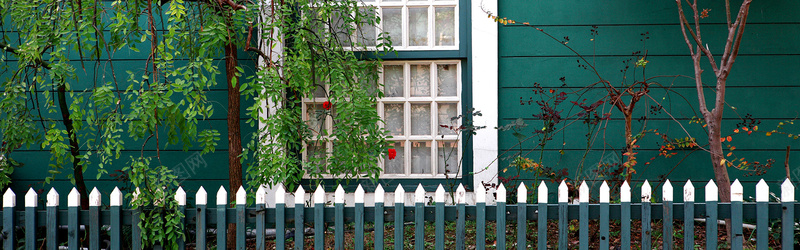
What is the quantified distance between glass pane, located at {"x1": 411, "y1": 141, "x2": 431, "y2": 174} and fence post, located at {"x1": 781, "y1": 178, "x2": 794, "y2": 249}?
2.36 metres

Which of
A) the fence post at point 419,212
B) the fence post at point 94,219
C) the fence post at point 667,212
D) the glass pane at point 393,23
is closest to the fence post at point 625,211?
the fence post at point 667,212

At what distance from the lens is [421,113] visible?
170 inches

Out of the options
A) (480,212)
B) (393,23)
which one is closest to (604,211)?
(480,212)

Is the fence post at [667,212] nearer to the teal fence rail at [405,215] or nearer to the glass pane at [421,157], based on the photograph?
the teal fence rail at [405,215]

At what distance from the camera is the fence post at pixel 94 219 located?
260 centimetres

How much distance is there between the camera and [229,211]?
268 cm

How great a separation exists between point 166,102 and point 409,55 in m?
2.04

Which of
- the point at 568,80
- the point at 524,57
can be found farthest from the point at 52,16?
the point at 568,80

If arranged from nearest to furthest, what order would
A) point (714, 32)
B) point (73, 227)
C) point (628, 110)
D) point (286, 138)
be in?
point (73, 227)
point (286, 138)
point (628, 110)
point (714, 32)

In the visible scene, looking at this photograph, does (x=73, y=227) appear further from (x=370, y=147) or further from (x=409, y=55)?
(x=409, y=55)

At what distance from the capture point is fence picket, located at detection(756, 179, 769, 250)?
2.61m

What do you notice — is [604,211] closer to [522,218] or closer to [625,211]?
[625,211]

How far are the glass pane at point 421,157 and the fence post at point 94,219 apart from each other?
7.64 ft

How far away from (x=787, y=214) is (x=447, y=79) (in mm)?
2387
